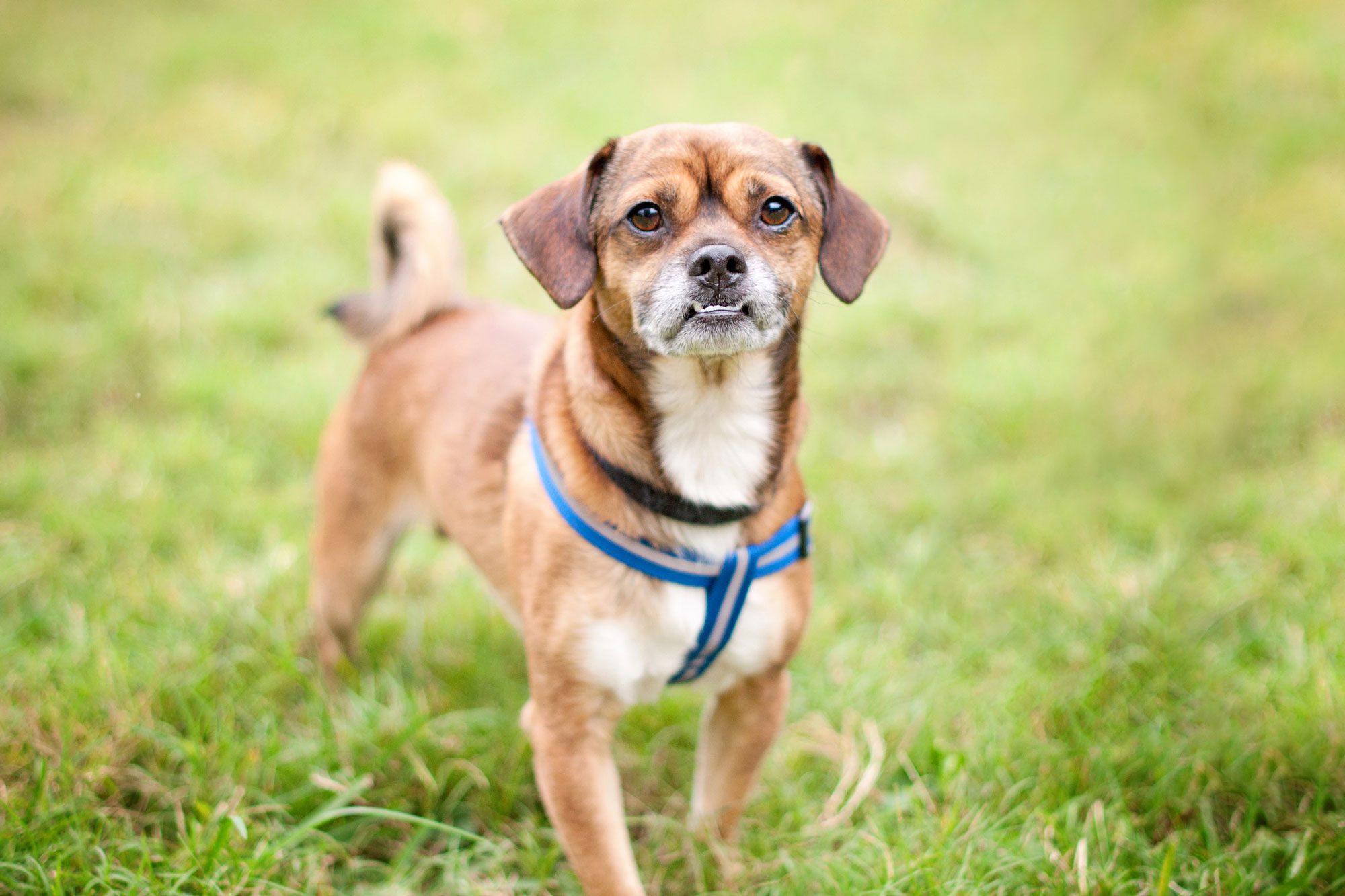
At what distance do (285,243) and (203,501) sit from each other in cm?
262

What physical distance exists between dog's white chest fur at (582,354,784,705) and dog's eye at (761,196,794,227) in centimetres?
35

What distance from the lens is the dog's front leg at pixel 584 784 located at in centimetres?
251

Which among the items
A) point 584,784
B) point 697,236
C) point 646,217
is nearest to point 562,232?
point 646,217

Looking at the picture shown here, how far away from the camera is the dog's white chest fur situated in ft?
8.34

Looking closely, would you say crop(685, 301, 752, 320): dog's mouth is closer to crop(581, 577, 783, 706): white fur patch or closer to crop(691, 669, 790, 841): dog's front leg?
crop(581, 577, 783, 706): white fur patch

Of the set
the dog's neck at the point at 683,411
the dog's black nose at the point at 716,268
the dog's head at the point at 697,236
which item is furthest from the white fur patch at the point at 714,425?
the dog's black nose at the point at 716,268

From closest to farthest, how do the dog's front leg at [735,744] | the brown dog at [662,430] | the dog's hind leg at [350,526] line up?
the brown dog at [662,430], the dog's front leg at [735,744], the dog's hind leg at [350,526]

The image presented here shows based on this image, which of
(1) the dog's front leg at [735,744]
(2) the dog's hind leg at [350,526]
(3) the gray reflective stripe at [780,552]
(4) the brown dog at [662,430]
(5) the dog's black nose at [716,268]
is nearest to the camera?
(5) the dog's black nose at [716,268]

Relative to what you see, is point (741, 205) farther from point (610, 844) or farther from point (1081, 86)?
point (1081, 86)

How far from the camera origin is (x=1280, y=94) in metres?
8.52

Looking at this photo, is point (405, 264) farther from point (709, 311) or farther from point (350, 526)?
point (709, 311)

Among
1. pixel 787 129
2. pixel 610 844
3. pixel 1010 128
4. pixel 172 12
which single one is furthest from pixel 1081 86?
pixel 610 844

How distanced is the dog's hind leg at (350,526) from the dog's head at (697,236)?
126 cm

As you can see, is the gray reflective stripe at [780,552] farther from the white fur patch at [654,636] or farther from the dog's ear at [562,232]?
the dog's ear at [562,232]
